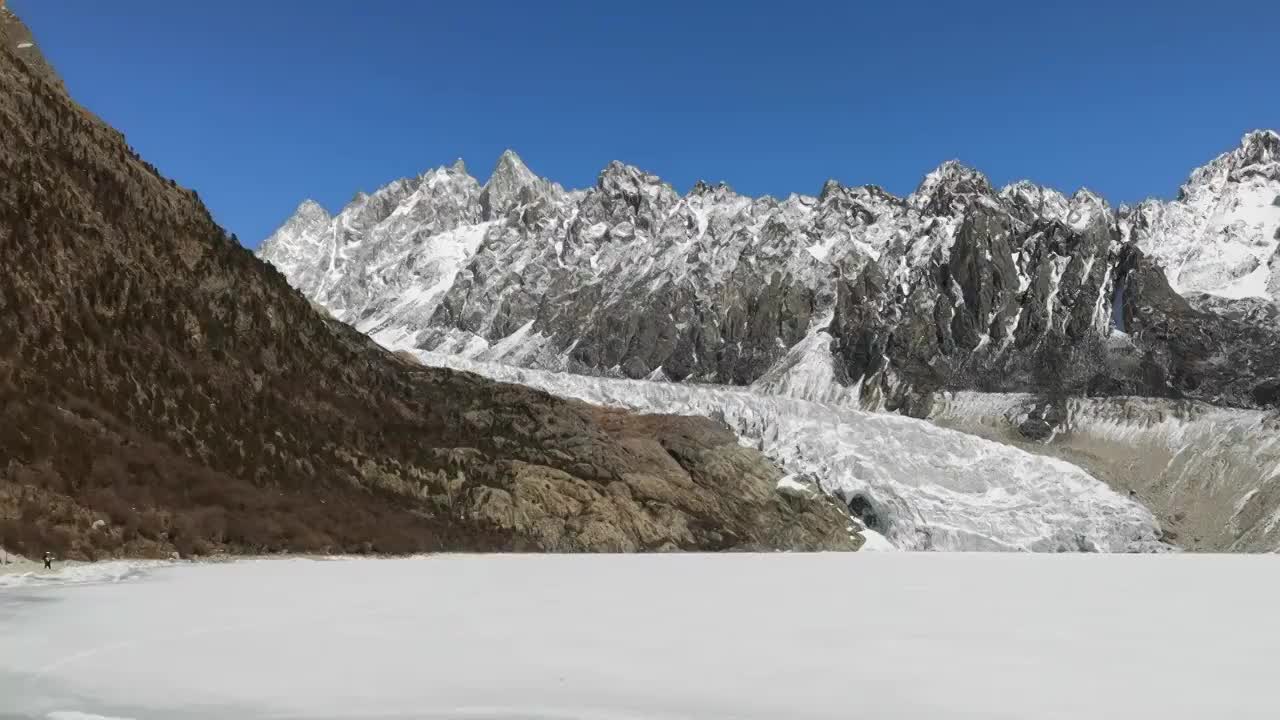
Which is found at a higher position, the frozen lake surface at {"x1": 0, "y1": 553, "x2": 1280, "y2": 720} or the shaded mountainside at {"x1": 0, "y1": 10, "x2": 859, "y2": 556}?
the shaded mountainside at {"x1": 0, "y1": 10, "x2": 859, "y2": 556}

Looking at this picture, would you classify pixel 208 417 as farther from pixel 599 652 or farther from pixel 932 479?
pixel 932 479

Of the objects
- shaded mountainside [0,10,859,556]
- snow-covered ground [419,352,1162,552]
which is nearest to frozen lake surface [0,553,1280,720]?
shaded mountainside [0,10,859,556]

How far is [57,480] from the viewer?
37094mm

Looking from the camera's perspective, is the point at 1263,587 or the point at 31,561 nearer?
the point at 31,561

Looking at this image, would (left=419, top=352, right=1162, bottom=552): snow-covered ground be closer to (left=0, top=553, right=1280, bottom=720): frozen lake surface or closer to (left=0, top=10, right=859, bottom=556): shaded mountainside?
(left=0, top=10, right=859, bottom=556): shaded mountainside

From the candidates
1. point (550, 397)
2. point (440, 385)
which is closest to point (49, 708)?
point (440, 385)

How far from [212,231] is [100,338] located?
23.3 metres

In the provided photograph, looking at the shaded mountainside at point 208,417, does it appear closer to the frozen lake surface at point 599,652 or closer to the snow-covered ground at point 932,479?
the frozen lake surface at point 599,652

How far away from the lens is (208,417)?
54.9 metres

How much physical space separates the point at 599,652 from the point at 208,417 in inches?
1687

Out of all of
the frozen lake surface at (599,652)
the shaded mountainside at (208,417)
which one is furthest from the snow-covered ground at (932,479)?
the frozen lake surface at (599,652)

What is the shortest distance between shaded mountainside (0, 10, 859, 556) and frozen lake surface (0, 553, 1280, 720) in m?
9.73

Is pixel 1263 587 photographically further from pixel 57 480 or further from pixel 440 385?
pixel 440 385

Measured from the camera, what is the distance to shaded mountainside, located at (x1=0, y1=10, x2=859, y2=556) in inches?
1614
